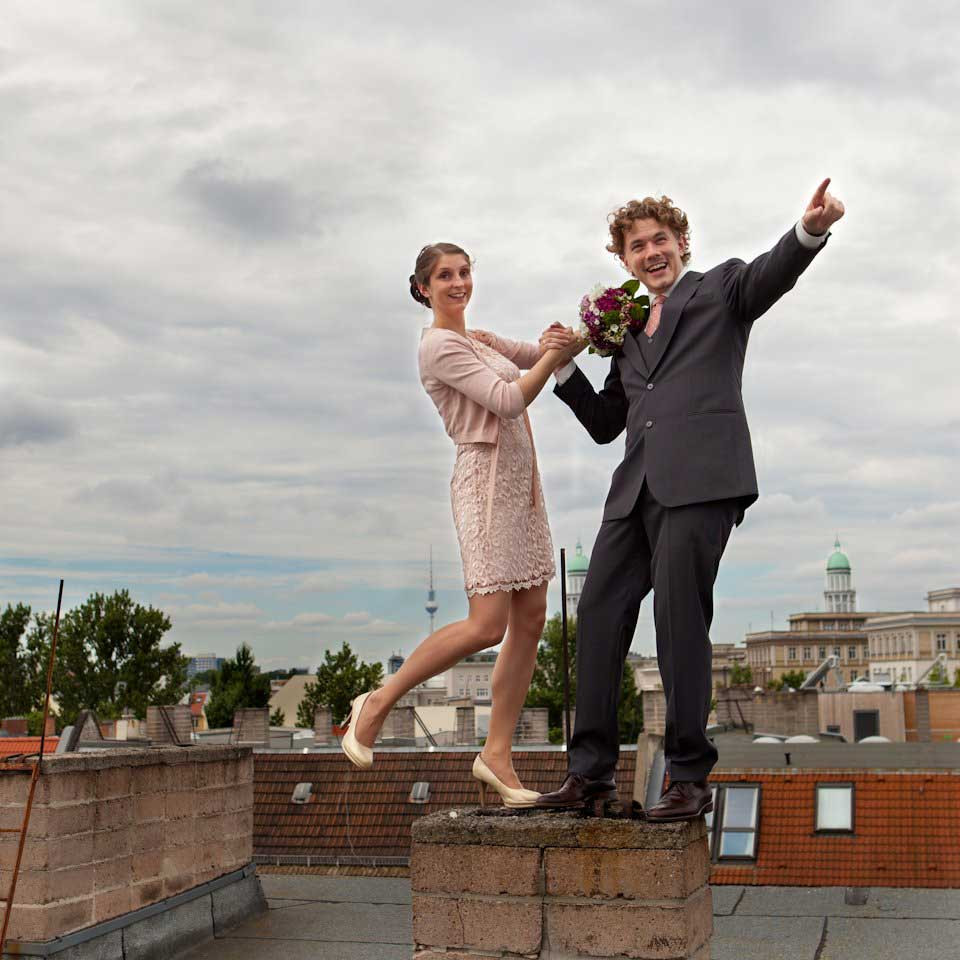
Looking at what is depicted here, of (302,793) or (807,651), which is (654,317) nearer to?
(302,793)

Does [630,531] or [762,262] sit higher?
[762,262]

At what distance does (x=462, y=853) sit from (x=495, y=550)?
4.47 ft

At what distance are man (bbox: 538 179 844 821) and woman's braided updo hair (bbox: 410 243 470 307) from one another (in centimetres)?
66

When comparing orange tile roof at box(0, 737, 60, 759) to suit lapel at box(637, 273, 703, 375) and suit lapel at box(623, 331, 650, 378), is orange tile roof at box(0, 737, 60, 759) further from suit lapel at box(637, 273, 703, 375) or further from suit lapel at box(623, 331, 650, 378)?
suit lapel at box(637, 273, 703, 375)

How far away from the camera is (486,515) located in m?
5.88

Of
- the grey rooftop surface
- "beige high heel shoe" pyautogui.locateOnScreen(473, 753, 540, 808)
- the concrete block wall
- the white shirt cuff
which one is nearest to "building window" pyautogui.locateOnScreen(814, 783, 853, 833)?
the grey rooftop surface

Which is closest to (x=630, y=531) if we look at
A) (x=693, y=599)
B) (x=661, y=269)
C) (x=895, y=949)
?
(x=693, y=599)

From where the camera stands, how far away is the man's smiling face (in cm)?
572

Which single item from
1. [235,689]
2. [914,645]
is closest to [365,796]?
[235,689]

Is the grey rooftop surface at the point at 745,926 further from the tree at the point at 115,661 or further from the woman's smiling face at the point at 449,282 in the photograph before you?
the tree at the point at 115,661

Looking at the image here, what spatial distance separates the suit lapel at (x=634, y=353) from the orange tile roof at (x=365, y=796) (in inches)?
276

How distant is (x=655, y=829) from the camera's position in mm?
5227

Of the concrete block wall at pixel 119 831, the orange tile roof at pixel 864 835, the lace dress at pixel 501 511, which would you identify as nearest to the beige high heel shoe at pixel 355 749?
the lace dress at pixel 501 511

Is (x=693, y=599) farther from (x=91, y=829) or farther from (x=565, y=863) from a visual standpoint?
(x=91, y=829)
